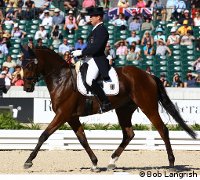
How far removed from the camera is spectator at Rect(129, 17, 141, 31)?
85.4ft

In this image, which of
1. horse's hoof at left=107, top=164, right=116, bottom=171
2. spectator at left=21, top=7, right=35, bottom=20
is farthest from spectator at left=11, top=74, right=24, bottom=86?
horse's hoof at left=107, top=164, right=116, bottom=171

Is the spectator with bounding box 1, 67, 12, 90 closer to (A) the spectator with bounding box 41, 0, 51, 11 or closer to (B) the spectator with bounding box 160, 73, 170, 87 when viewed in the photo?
(B) the spectator with bounding box 160, 73, 170, 87

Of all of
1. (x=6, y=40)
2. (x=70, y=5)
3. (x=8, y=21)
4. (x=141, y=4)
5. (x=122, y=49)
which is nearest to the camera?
(x=122, y=49)

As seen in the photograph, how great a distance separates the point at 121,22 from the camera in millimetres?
26562

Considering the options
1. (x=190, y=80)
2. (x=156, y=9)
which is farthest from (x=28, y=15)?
(x=190, y=80)

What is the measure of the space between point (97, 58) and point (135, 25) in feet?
46.5

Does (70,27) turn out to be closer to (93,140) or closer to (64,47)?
(64,47)

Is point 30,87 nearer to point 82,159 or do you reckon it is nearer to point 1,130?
point 82,159

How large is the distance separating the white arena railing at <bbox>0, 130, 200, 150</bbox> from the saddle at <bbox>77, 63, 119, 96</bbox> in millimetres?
3852

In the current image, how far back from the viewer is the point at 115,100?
12188 millimetres

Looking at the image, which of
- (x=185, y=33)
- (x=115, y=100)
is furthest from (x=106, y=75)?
(x=185, y=33)

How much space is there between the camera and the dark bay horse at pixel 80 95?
11992mm

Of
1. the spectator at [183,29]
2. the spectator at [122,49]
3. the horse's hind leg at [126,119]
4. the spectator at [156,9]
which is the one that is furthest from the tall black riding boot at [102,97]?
the spectator at [156,9]

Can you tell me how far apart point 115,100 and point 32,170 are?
177 centimetres
